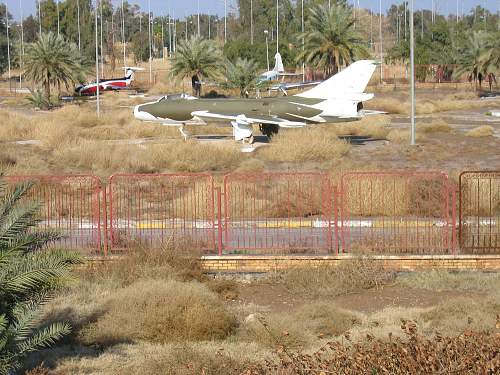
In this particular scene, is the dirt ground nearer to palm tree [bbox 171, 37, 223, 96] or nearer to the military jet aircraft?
the military jet aircraft

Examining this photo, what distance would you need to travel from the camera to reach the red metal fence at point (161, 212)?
1619 cm

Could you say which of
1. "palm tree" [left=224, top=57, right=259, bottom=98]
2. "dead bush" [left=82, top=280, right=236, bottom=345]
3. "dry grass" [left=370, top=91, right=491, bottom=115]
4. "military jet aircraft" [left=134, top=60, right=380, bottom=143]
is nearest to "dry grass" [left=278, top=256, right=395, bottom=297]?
"dead bush" [left=82, top=280, right=236, bottom=345]

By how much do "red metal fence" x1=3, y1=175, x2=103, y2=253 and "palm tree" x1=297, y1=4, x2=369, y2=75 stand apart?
4172 cm

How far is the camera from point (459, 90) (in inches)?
3327

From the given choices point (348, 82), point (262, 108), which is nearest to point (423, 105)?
point (348, 82)

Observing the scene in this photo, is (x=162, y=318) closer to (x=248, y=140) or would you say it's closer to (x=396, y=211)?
(x=396, y=211)

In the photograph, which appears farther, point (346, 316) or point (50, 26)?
point (50, 26)

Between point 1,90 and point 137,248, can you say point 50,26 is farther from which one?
point 137,248

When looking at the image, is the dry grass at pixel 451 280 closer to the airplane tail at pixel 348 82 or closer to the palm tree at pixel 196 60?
the airplane tail at pixel 348 82

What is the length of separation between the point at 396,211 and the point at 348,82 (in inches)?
719

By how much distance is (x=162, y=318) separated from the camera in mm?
11047

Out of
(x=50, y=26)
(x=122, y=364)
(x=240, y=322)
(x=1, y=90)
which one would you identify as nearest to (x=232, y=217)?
(x=240, y=322)

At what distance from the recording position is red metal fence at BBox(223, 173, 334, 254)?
55.0 feet

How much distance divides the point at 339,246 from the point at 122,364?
736 centimetres
